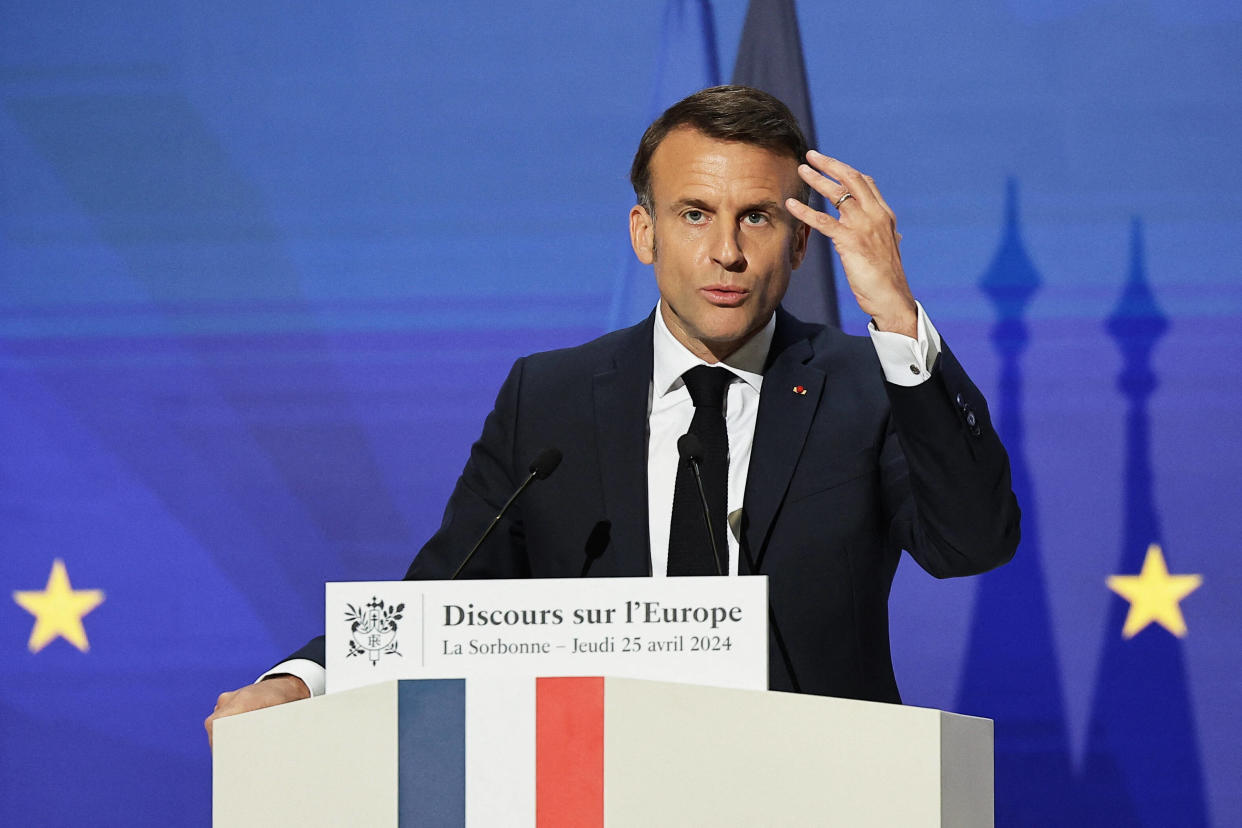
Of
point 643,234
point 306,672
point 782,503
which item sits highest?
point 643,234

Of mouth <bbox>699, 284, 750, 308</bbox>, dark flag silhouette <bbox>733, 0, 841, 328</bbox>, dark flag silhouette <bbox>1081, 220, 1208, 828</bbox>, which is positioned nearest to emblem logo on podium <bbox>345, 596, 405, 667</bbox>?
mouth <bbox>699, 284, 750, 308</bbox>

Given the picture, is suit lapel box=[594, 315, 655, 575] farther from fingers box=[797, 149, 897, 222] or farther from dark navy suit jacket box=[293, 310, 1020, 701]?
fingers box=[797, 149, 897, 222]

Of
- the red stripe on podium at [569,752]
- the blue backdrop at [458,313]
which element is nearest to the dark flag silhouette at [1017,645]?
the blue backdrop at [458,313]

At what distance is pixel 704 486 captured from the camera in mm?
2244

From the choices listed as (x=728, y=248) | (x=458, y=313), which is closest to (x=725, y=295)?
(x=728, y=248)

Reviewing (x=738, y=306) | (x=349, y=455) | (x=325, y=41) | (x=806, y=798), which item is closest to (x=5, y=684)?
(x=349, y=455)

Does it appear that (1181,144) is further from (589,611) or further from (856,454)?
(589,611)

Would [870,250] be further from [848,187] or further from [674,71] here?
[674,71]

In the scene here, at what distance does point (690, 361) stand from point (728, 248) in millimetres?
263

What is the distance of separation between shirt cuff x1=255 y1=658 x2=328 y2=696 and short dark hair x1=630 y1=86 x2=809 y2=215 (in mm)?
1099

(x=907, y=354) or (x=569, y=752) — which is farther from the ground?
(x=907, y=354)

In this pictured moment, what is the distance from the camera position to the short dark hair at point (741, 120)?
2.20 m

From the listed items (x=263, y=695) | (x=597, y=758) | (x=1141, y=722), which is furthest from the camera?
(x=1141, y=722)

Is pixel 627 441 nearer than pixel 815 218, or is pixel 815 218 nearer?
pixel 815 218
